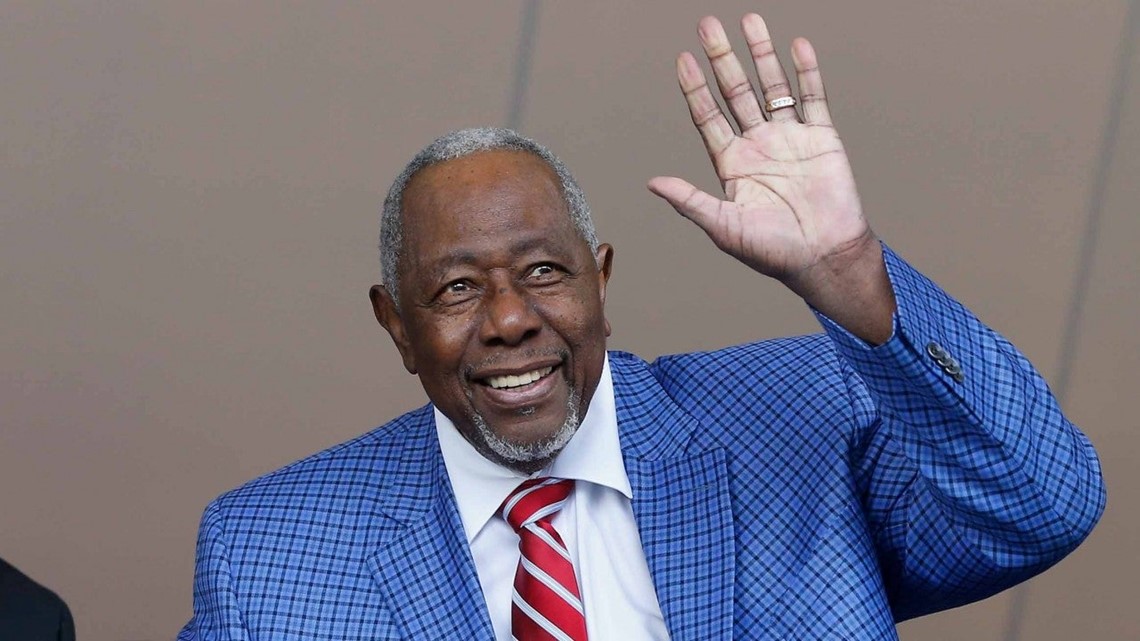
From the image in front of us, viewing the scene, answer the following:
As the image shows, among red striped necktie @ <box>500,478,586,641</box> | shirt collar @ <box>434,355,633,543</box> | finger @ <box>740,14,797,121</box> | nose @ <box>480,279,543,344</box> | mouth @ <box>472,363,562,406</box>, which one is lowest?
red striped necktie @ <box>500,478,586,641</box>

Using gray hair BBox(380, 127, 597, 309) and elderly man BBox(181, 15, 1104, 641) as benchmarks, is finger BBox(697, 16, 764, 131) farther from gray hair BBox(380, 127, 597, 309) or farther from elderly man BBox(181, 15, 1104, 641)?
gray hair BBox(380, 127, 597, 309)

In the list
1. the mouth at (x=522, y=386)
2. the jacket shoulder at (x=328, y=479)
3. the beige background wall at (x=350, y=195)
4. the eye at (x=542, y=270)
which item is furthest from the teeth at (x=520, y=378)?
the beige background wall at (x=350, y=195)

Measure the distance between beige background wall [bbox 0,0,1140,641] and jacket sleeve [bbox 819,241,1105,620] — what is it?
1.49m

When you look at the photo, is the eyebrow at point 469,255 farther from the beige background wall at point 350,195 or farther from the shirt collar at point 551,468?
the beige background wall at point 350,195

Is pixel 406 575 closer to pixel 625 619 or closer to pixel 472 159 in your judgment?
pixel 625 619

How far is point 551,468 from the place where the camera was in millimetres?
1917

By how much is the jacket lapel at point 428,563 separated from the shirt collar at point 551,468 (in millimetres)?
19

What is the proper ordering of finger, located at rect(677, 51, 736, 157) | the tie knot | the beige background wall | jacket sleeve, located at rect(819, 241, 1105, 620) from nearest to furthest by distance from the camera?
jacket sleeve, located at rect(819, 241, 1105, 620) < finger, located at rect(677, 51, 736, 157) < the tie knot < the beige background wall

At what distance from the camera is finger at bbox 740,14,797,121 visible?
1.70 metres

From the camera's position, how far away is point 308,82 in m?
3.13

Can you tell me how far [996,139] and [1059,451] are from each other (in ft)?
5.23

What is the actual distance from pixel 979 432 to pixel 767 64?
1.36ft

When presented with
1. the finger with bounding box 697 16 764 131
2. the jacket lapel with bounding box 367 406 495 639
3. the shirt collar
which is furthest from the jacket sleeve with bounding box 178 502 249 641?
the finger with bounding box 697 16 764 131

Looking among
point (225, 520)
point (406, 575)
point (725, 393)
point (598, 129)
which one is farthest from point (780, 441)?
point (598, 129)
